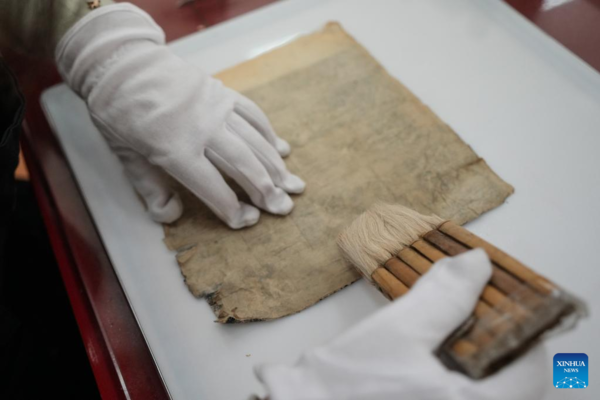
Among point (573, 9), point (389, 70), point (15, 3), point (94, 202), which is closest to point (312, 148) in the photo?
point (389, 70)

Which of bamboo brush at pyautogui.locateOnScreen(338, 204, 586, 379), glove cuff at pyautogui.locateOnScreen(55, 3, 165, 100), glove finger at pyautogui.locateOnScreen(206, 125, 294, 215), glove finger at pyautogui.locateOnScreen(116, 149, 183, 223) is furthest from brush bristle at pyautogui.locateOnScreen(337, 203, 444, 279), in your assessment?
glove cuff at pyautogui.locateOnScreen(55, 3, 165, 100)

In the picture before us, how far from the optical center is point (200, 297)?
2.36 ft

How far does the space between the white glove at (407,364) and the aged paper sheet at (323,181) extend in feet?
0.81

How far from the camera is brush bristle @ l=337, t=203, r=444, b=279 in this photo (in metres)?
0.63

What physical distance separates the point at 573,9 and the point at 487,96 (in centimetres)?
34

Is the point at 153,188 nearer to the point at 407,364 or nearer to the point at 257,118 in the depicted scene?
the point at 257,118

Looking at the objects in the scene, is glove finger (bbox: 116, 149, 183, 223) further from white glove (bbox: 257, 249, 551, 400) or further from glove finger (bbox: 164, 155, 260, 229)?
white glove (bbox: 257, 249, 551, 400)

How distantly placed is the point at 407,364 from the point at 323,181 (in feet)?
1.41

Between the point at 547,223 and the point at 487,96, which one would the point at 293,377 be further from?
the point at 487,96

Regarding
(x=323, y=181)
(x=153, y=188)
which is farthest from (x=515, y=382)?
(x=153, y=188)

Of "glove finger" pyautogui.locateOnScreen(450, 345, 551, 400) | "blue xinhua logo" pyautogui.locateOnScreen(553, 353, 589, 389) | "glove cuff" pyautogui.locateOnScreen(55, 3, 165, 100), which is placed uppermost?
"glove finger" pyautogui.locateOnScreen(450, 345, 551, 400)

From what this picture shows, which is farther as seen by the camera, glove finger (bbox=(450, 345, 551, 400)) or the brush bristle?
the brush bristle

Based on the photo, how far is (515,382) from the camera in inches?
16.8

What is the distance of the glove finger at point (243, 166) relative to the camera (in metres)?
0.71
